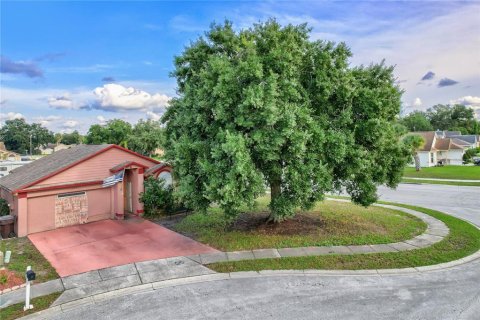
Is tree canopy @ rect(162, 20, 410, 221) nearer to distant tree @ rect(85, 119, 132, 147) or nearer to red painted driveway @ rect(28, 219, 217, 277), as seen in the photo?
red painted driveway @ rect(28, 219, 217, 277)

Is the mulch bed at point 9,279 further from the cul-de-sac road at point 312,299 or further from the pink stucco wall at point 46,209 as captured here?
the pink stucco wall at point 46,209

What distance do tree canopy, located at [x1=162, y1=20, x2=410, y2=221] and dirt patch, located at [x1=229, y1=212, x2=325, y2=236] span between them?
1724mm

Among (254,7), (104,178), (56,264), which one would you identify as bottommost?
(56,264)

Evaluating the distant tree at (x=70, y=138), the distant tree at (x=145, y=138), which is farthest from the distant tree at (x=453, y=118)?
the distant tree at (x=70, y=138)

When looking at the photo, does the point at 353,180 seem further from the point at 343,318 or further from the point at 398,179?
the point at 343,318

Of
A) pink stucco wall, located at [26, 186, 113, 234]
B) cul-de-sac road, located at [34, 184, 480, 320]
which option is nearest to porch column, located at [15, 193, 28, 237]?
pink stucco wall, located at [26, 186, 113, 234]

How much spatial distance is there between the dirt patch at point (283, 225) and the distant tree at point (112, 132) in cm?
4547

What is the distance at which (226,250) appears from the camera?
10227mm

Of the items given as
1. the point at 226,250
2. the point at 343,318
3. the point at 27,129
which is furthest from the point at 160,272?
the point at 27,129

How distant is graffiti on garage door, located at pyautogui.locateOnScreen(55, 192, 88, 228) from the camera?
13.9m

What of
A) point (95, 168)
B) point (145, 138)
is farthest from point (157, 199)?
point (145, 138)

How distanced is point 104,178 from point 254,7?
35.2 feet

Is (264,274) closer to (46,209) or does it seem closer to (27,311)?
(27,311)

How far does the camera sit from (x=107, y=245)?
11203 millimetres
